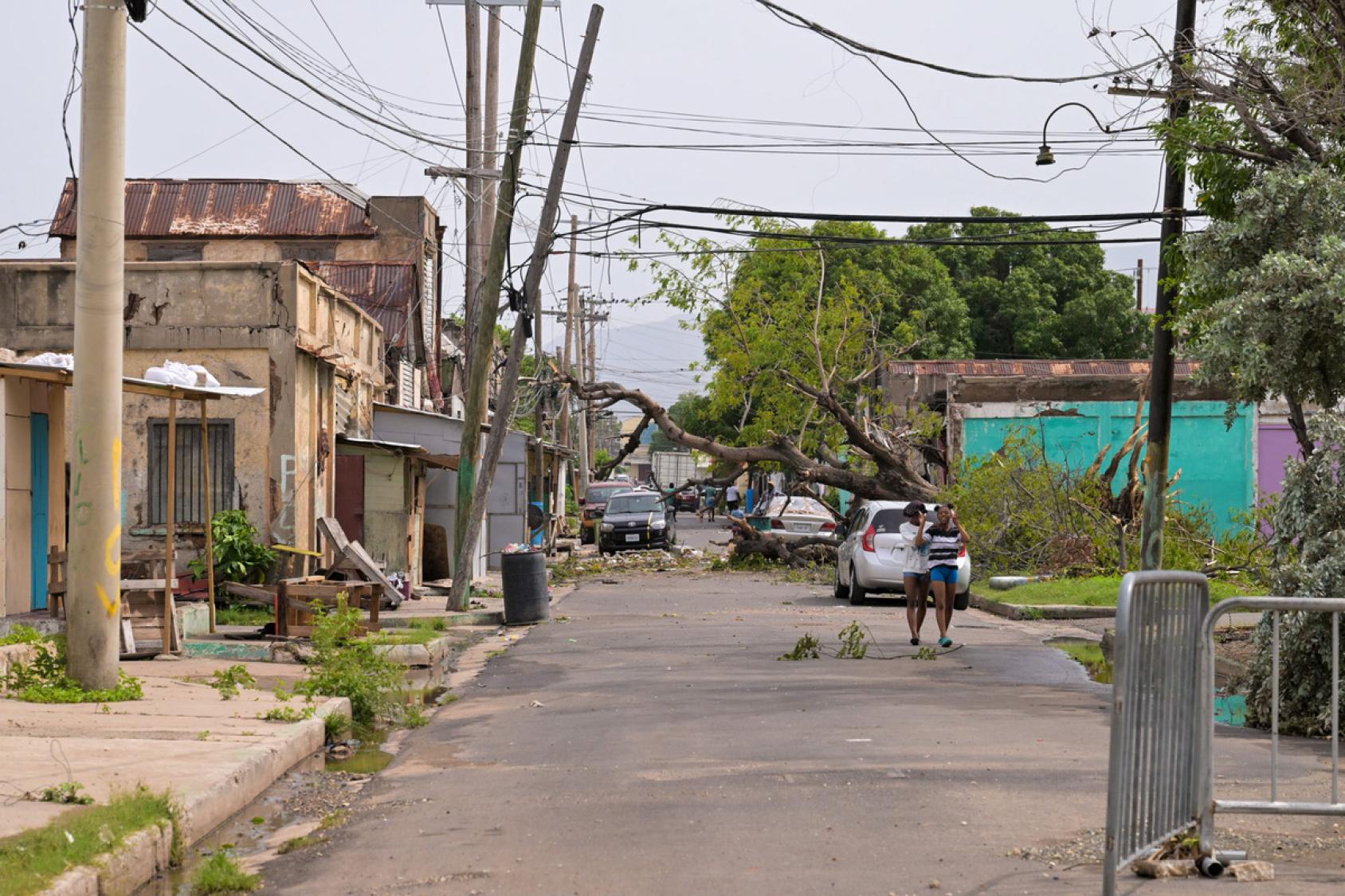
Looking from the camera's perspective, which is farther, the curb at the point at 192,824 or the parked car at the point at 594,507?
the parked car at the point at 594,507

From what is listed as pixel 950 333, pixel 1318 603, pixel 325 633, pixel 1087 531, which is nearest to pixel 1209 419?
pixel 1087 531

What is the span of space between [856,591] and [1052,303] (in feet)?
111

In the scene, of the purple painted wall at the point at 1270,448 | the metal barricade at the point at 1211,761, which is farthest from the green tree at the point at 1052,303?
the metal barricade at the point at 1211,761

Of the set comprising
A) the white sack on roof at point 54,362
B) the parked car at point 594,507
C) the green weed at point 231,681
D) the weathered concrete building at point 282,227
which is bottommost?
the parked car at point 594,507

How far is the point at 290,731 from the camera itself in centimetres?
955

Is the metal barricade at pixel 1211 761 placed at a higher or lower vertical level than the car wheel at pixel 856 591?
higher

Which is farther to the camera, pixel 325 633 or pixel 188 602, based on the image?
pixel 188 602

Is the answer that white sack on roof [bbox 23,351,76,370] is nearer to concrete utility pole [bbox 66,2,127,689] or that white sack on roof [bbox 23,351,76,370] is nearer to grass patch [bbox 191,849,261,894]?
concrete utility pole [bbox 66,2,127,689]

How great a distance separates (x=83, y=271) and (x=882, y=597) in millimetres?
17755

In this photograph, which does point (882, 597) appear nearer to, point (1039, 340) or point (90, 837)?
point (90, 837)

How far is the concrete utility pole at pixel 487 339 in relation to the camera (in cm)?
2059

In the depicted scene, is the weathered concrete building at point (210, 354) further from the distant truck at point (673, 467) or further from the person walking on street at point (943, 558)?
the distant truck at point (673, 467)

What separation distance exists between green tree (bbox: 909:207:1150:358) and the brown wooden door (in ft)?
105

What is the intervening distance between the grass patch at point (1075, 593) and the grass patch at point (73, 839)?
52.5 ft
